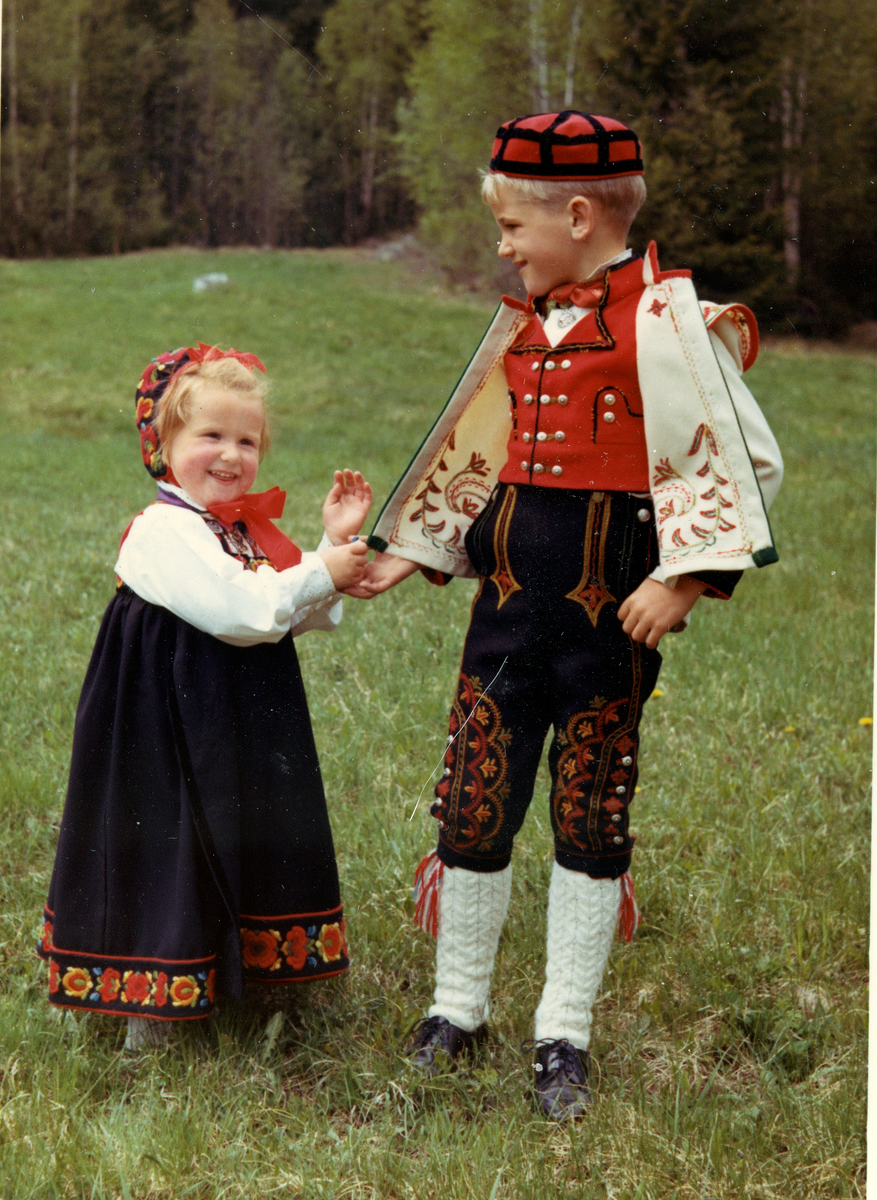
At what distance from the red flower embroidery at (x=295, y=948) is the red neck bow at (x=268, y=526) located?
74 cm

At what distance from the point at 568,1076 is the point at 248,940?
2.25ft

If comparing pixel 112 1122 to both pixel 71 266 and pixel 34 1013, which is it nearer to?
pixel 34 1013

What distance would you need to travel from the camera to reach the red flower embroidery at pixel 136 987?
7.22ft

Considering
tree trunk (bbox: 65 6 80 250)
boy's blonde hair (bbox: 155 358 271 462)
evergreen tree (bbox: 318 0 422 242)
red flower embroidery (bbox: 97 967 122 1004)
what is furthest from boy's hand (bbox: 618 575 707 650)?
tree trunk (bbox: 65 6 80 250)

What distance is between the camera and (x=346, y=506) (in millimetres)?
2197

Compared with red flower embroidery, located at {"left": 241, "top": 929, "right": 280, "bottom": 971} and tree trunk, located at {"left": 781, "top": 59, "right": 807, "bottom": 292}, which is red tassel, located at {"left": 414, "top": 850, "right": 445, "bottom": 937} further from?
tree trunk, located at {"left": 781, "top": 59, "right": 807, "bottom": 292}

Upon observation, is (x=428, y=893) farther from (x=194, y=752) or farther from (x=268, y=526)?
(x=268, y=526)

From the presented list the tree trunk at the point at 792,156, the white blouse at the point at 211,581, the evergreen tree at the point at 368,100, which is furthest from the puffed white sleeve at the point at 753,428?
the tree trunk at the point at 792,156

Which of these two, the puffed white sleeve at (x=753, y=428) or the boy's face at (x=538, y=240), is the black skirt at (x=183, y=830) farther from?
the puffed white sleeve at (x=753, y=428)

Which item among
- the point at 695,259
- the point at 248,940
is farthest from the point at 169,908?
the point at 695,259

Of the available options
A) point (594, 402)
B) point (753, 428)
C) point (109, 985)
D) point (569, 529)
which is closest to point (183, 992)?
point (109, 985)

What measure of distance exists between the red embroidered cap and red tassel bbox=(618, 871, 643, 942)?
1.32m

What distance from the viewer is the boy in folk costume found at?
6.28 feet

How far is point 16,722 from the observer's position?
357 cm
